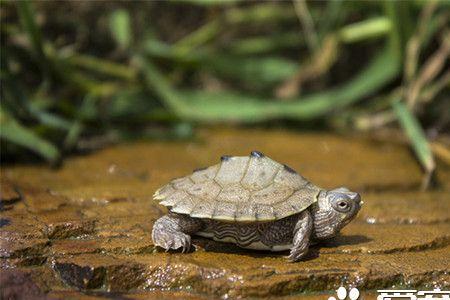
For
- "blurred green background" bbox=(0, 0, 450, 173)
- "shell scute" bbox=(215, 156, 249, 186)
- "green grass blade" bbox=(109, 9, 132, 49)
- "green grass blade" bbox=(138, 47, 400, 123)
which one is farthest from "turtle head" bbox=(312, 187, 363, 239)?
"green grass blade" bbox=(109, 9, 132, 49)

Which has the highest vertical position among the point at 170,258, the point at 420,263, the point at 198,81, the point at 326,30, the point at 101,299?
the point at 326,30

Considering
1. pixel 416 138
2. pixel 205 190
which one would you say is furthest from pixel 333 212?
pixel 416 138

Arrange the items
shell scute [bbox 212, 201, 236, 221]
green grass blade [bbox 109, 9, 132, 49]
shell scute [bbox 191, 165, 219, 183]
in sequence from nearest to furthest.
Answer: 1. shell scute [bbox 212, 201, 236, 221]
2. shell scute [bbox 191, 165, 219, 183]
3. green grass blade [bbox 109, 9, 132, 49]

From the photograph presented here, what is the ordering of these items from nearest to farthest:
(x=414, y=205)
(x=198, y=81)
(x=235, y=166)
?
(x=235, y=166) < (x=414, y=205) < (x=198, y=81)

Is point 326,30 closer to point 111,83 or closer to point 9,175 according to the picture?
point 111,83

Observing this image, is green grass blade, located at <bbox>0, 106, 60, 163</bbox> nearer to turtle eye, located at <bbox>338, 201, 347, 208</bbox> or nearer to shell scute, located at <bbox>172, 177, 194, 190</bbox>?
shell scute, located at <bbox>172, 177, 194, 190</bbox>

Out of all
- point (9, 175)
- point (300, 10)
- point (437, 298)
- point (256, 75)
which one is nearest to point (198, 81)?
point (256, 75)

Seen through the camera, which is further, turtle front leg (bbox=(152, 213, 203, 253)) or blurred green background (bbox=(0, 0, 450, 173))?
blurred green background (bbox=(0, 0, 450, 173))

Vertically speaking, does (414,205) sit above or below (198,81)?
below
